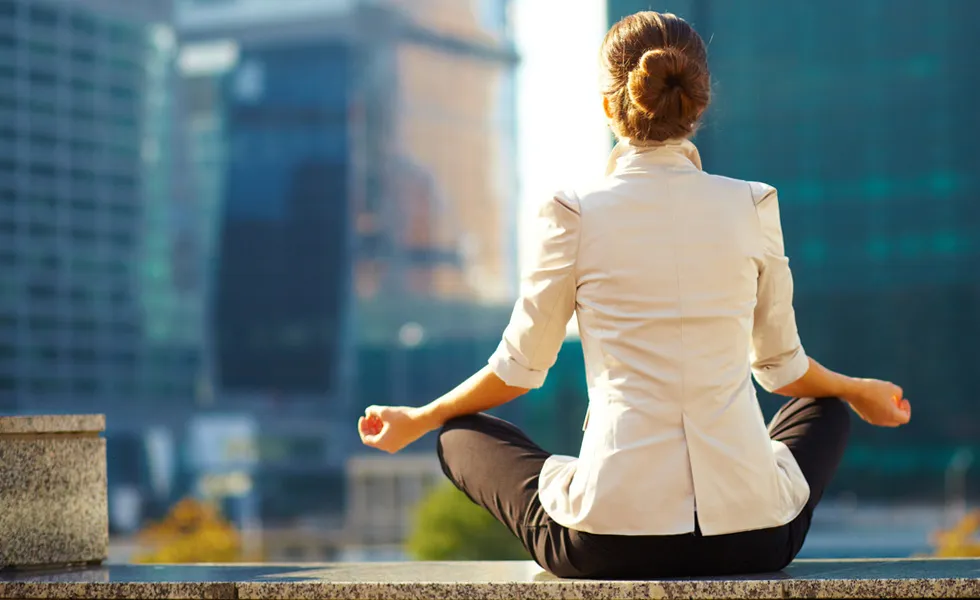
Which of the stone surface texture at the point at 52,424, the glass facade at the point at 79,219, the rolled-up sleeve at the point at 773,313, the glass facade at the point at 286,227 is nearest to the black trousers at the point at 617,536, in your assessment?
the rolled-up sleeve at the point at 773,313

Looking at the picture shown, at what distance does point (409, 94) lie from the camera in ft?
215

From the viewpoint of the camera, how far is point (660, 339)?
8.15 ft

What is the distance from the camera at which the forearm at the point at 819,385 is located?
2.82 metres

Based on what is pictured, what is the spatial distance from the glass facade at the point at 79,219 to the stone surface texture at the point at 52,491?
6160 centimetres

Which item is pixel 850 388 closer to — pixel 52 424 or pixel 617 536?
pixel 617 536

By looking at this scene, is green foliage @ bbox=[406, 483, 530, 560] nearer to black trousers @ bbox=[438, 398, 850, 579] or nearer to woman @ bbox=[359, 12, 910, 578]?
black trousers @ bbox=[438, 398, 850, 579]

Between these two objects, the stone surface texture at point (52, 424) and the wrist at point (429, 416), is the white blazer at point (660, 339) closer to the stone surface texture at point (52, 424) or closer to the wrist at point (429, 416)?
the wrist at point (429, 416)

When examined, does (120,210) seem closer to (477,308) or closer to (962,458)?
(477,308)

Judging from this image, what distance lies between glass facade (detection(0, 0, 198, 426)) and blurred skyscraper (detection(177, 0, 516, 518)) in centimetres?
305

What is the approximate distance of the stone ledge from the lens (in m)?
2.41

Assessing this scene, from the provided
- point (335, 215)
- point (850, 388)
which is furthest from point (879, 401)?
point (335, 215)

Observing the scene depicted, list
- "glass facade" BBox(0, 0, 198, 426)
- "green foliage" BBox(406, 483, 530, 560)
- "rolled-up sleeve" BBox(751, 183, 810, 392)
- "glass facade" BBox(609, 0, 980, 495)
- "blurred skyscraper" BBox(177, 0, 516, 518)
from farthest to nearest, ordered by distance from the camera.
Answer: "glass facade" BBox(0, 0, 198, 426)
"blurred skyscraper" BBox(177, 0, 516, 518)
"glass facade" BBox(609, 0, 980, 495)
"green foliage" BBox(406, 483, 530, 560)
"rolled-up sleeve" BBox(751, 183, 810, 392)

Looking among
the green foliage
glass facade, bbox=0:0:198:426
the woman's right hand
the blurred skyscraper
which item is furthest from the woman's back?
glass facade, bbox=0:0:198:426

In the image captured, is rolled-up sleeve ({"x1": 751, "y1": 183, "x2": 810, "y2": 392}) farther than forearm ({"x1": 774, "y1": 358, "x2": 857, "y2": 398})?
No
